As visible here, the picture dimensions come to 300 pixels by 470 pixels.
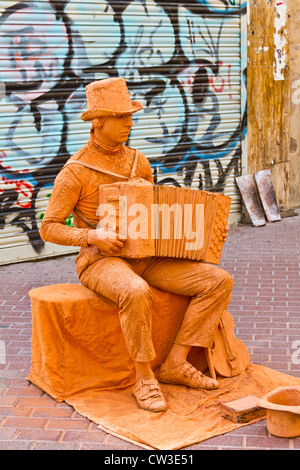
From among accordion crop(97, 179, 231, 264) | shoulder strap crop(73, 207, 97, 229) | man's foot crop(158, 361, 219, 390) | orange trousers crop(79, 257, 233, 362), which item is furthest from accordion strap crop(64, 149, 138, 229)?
man's foot crop(158, 361, 219, 390)

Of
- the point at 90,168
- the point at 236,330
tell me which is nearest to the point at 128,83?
the point at 236,330

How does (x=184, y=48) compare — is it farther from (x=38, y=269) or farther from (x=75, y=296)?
(x=75, y=296)

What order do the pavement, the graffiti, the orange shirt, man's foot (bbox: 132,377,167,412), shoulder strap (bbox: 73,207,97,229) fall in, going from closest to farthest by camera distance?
the pavement
man's foot (bbox: 132,377,167,412)
the orange shirt
shoulder strap (bbox: 73,207,97,229)
the graffiti

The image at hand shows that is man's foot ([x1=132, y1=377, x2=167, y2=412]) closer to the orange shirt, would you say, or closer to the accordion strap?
the orange shirt

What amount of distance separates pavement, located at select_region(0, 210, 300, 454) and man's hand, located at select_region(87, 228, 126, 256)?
3.52ft

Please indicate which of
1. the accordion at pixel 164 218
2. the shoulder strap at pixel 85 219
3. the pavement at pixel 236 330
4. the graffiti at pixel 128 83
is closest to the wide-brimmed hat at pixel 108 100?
the accordion at pixel 164 218

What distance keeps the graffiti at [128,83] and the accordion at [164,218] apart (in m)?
3.66

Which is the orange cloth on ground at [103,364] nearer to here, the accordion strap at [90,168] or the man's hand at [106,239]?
the man's hand at [106,239]

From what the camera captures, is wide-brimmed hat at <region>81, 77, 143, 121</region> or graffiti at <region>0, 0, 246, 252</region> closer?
wide-brimmed hat at <region>81, 77, 143, 121</region>

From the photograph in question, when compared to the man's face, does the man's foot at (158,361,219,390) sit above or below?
below

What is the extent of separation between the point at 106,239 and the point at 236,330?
1.83 m

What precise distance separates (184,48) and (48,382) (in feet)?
19.7

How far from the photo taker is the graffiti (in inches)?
334

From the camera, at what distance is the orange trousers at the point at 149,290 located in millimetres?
4836
